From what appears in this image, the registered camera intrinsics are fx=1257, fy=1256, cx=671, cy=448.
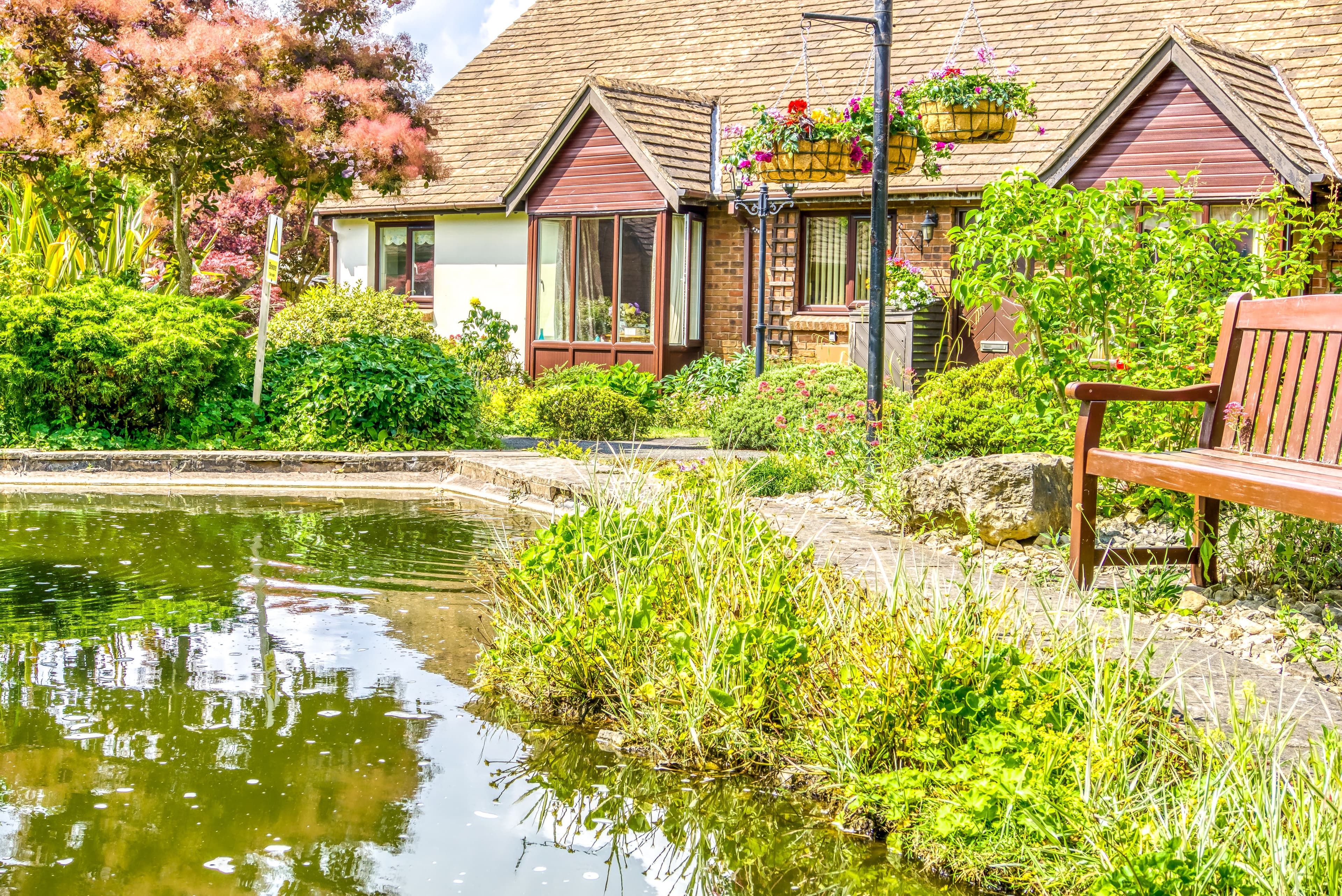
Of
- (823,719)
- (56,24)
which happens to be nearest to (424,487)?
(56,24)

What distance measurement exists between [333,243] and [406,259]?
167cm

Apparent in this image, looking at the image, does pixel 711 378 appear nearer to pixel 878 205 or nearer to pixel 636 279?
pixel 636 279

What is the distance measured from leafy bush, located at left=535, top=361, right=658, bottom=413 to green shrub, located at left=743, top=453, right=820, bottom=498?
6391 mm

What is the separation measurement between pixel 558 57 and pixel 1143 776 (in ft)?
69.2

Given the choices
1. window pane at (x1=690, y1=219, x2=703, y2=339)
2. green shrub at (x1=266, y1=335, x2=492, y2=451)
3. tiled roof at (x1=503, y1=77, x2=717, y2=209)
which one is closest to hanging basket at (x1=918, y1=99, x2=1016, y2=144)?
green shrub at (x1=266, y1=335, x2=492, y2=451)

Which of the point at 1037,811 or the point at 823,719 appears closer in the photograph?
the point at 1037,811

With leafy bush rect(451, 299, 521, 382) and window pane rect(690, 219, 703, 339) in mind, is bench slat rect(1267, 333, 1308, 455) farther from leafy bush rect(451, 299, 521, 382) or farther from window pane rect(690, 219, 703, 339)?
leafy bush rect(451, 299, 521, 382)

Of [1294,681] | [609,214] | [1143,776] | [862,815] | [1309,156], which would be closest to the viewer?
[1143,776]

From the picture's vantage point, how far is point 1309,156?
13195 millimetres

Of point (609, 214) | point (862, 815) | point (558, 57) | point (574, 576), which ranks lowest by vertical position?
point (862, 815)

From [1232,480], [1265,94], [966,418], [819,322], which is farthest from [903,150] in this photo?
[819,322]

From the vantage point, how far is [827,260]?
1714 cm

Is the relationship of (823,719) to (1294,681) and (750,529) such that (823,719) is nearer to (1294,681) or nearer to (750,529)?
(750,529)

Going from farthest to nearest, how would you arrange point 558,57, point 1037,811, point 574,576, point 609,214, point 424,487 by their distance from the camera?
point 558,57 → point 609,214 → point 424,487 → point 574,576 → point 1037,811
